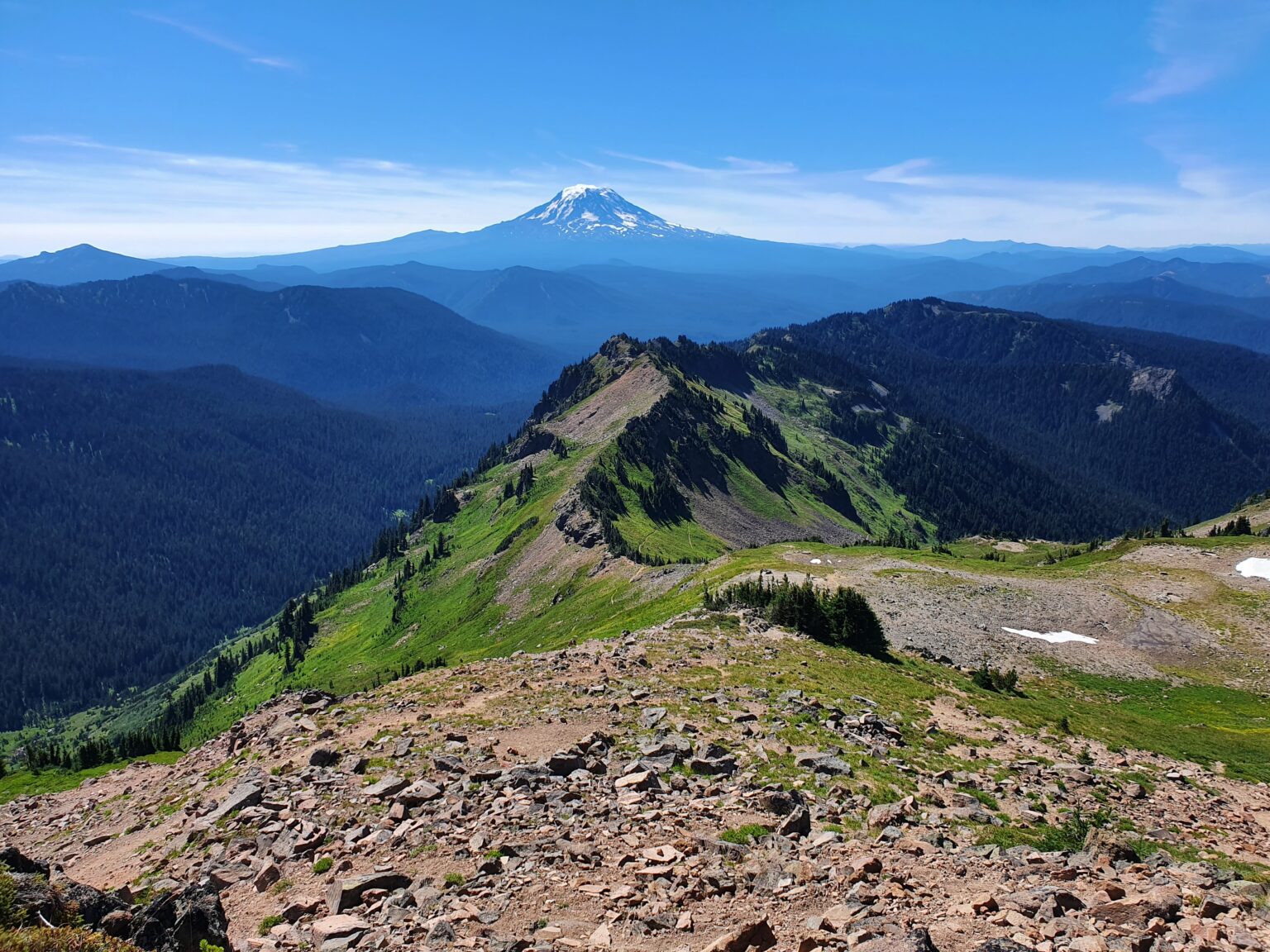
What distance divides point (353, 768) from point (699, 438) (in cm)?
17482

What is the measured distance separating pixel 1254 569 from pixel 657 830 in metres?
75.2

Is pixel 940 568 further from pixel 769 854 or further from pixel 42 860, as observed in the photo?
pixel 42 860

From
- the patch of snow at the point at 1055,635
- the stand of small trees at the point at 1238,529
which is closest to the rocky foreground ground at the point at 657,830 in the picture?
the patch of snow at the point at 1055,635

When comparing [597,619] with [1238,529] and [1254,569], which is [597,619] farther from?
[1238,529]

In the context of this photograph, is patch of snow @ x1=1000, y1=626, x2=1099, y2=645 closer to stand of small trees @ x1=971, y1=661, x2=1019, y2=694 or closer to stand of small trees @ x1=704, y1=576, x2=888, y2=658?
stand of small trees @ x1=971, y1=661, x2=1019, y2=694

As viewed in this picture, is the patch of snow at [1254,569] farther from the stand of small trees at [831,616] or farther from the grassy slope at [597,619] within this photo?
the stand of small trees at [831,616]

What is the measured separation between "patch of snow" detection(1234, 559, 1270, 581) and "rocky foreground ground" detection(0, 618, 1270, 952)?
45.1 m

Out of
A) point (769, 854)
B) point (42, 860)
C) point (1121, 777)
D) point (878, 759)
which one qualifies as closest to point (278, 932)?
point (769, 854)

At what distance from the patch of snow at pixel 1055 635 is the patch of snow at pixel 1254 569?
23.1 metres

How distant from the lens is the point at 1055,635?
5619cm

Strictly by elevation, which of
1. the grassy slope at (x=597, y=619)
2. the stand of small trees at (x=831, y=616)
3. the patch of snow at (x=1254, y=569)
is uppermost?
the patch of snow at (x=1254, y=569)

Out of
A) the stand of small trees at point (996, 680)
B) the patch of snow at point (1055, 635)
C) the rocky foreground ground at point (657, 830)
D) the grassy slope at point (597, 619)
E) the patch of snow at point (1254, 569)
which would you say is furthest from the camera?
the patch of snow at point (1254, 569)

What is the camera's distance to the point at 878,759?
92.9ft

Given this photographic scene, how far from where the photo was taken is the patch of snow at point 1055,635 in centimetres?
5509
